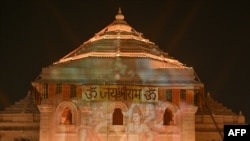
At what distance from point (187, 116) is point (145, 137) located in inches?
91.6

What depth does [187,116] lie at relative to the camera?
35.0 meters

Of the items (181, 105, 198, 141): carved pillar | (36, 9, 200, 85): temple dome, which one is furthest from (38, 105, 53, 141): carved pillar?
(181, 105, 198, 141): carved pillar

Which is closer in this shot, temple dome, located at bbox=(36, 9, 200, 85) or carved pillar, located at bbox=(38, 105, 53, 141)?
carved pillar, located at bbox=(38, 105, 53, 141)

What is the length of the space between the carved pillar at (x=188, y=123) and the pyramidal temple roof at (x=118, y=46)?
9.87 feet

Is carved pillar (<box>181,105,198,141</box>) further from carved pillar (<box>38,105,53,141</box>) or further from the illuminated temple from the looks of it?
carved pillar (<box>38,105,53,141</box>)

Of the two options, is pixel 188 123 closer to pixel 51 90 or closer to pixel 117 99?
pixel 117 99

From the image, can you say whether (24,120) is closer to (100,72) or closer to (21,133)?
(21,133)

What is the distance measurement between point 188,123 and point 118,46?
5.70 meters

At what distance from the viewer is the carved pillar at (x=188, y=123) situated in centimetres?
3491

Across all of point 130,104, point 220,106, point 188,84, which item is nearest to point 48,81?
point 130,104

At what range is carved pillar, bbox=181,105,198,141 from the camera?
115 ft

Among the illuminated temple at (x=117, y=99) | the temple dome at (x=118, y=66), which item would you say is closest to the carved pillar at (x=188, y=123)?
the illuminated temple at (x=117, y=99)

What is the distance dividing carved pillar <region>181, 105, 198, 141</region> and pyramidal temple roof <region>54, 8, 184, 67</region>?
3008 mm

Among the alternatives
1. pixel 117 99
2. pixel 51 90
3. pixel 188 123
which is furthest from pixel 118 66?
pixel 188 123
